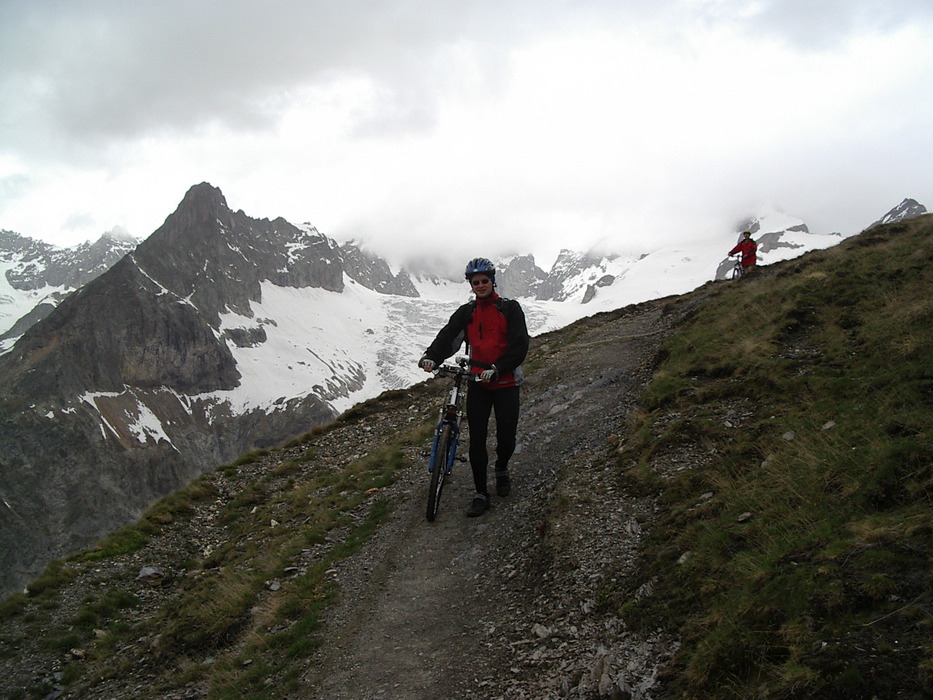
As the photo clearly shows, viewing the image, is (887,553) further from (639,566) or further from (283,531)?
(283,531)

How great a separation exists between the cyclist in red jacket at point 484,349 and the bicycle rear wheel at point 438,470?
0.57 meters

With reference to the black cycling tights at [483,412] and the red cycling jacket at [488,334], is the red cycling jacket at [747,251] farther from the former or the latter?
the black cycling tights at [483,412]

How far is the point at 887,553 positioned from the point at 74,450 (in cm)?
21174

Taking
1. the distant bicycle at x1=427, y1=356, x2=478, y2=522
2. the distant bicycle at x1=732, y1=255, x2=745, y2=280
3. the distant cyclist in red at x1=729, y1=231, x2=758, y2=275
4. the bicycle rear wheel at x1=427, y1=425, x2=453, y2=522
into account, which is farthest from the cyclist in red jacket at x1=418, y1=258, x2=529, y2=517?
the distant bicycle at x1=732, y1=255, x2=745, y2=280

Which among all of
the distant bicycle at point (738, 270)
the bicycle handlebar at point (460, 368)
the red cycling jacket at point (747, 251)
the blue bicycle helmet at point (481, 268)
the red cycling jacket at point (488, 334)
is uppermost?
the red cycling jacket at point (747, 251)

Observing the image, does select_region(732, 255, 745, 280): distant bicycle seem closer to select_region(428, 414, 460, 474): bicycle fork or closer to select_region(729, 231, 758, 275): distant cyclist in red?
select_region(729, 231, 758, 275): distant cyclist in red

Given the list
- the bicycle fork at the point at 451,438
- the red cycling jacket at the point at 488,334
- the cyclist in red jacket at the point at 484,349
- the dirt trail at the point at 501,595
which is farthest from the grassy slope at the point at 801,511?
the bicycle fork at the point at 451,438

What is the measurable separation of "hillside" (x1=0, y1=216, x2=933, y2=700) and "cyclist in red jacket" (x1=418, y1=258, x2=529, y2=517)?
1231 mm

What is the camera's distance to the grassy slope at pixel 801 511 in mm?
3678

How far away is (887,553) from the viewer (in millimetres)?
4148

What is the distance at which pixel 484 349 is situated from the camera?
9.20 meters

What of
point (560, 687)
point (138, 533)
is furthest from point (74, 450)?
point (560, 687)

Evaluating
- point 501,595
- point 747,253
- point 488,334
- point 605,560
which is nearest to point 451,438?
point 488,334

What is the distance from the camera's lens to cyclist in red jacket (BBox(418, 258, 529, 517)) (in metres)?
9.09
